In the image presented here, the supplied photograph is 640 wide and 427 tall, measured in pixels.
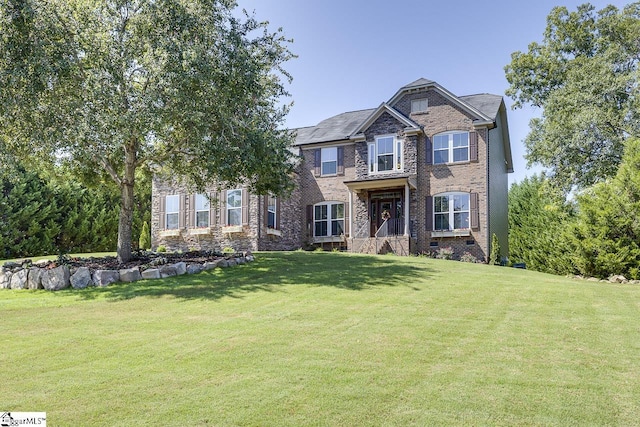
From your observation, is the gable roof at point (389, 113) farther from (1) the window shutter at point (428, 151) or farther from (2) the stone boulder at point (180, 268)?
(2) the stone boulder at point (180, 268)

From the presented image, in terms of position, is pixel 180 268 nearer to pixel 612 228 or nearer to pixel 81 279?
pixel 81 279

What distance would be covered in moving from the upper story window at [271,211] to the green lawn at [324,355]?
11103mm

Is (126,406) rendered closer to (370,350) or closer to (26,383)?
(26,383)

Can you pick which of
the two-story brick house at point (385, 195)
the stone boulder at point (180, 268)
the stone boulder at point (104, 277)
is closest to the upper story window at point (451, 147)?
the two-story brick house at point (385, 195)

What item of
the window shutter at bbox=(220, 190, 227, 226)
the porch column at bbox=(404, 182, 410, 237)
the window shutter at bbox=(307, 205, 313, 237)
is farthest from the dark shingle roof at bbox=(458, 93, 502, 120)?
the window shutter at bbox=(220, 190, 227, 226)

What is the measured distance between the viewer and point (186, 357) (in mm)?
6383

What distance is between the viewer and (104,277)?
12555 millimetres

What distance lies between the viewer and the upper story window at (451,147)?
2212 centimetres

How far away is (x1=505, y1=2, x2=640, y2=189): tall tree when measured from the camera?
19344 millimetres

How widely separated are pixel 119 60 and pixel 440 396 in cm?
1154

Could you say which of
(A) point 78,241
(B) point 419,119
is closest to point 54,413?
(B) point 419,119

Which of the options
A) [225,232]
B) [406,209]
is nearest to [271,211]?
A: [225,232]

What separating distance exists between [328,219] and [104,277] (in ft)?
43.7

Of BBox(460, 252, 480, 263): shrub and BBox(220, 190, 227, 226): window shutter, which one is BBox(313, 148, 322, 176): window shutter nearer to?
BBox(220, 190, 227, 226): window shutter
